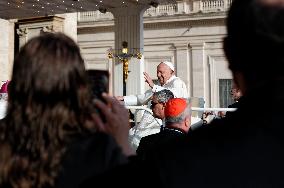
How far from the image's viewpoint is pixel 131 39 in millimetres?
14914

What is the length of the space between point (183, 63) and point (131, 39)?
11.6 meters

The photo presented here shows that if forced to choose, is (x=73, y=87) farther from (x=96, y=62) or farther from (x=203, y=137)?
(x=96, y=62)

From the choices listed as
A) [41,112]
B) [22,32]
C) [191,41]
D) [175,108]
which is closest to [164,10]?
[191,41]

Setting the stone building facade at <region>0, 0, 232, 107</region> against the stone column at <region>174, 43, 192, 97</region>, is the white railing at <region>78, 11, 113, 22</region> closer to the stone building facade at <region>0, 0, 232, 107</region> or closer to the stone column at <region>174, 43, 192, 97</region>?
the stone building facade at <region>0, 0, 232, 107</region>

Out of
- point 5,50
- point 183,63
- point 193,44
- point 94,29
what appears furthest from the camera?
point 94,29

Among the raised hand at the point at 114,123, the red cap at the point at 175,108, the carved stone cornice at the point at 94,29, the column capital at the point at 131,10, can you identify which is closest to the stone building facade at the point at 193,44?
the carved stone cornice at the point at 94,29

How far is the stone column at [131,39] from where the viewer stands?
→ 14.8 metres

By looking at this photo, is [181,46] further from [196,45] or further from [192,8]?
[192,8]

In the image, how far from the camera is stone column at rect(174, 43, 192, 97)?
85.7ft

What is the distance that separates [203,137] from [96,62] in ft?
90.9

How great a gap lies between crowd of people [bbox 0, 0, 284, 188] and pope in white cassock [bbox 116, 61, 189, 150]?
3111 millimetres

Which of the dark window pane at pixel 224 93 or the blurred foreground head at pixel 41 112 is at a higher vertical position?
the dark window pane at pixel 224 93

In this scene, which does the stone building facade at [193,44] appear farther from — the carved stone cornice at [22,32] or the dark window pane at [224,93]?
the carved stone cornice at [22,32]

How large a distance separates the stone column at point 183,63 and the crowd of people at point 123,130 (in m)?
24.3
